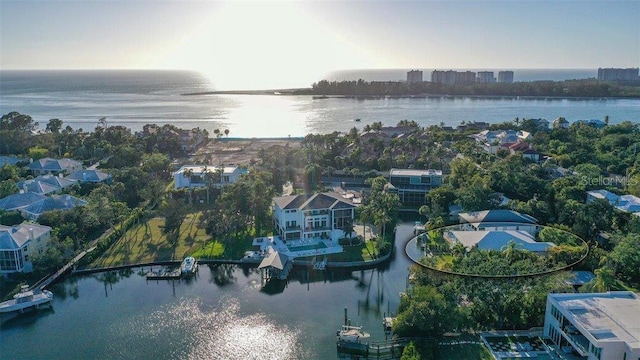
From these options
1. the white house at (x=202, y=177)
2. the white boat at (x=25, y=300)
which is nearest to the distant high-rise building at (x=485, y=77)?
the white house at (x=202, y=177)

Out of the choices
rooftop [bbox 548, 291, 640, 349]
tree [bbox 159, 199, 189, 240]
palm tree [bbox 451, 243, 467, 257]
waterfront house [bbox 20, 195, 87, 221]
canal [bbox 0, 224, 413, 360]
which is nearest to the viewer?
rooftop [bbox 548, 291, 640, 349]

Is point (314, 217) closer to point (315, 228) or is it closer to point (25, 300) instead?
point (315, 228)

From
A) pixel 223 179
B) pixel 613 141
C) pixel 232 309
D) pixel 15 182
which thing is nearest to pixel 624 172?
pixel 613 141

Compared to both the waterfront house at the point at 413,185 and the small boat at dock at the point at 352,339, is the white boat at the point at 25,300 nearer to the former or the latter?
the small boat at dock at the point at 352,339

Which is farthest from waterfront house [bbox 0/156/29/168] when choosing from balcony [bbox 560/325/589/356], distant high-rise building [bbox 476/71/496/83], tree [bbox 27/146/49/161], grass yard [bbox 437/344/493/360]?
distant high-rise building [bbox 476/71/496/83]

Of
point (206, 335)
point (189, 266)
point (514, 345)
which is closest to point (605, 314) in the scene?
point (514, 345)

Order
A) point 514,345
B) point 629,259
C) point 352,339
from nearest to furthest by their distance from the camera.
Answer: point 514,345
point 352,339
point 629,259

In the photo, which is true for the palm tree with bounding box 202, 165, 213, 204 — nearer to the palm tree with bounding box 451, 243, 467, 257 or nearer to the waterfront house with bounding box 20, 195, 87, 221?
the waterfront house with bounding box 20, 195, 87, 221

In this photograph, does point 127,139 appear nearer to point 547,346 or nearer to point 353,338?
point 353,338
